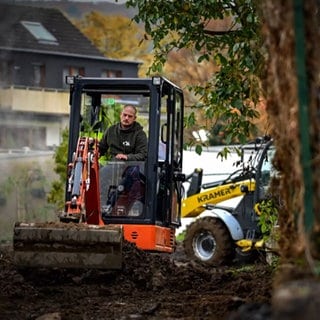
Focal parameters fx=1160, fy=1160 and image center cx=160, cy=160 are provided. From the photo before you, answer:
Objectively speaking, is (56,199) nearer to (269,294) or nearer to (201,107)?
(201,107)

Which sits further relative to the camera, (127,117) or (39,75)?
(39,75)

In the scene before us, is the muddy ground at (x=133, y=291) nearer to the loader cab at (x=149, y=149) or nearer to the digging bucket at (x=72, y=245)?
the digging bucket at (x=72, y=245)

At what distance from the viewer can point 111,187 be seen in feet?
51.6

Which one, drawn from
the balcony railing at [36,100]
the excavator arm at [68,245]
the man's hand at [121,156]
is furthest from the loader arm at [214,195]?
the balcony railing at [36,100]

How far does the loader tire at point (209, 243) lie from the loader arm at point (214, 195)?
760 mm

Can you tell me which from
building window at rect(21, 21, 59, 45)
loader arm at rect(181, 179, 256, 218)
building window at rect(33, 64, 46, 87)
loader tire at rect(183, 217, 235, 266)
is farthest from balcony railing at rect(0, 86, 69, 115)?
loader tire at rect(183, 217, 235, 266)

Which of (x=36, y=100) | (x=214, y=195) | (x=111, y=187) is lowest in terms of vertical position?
(x=214, y=195)

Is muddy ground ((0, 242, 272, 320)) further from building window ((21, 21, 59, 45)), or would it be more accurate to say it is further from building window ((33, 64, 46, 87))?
building window ((21, 21, 59, 45))

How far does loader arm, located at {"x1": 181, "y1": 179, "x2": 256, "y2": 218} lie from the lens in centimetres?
2247

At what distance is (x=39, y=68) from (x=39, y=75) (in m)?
0.32

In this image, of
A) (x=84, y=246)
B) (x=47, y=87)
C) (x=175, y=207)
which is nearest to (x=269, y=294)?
(x=84, y=246)

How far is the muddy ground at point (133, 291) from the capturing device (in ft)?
35.3

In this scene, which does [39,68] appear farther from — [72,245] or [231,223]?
[72,245]

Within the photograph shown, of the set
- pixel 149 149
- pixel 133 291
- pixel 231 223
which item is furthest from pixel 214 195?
pixel 133 291
